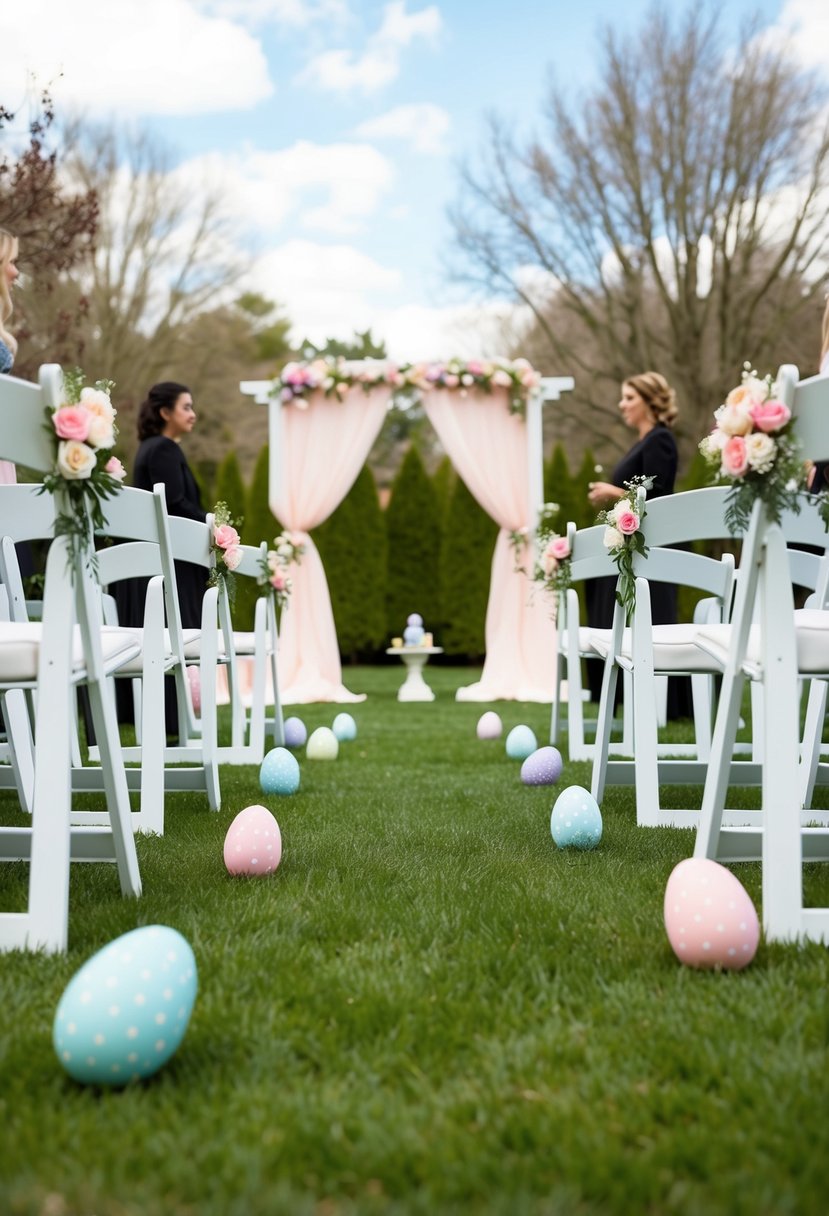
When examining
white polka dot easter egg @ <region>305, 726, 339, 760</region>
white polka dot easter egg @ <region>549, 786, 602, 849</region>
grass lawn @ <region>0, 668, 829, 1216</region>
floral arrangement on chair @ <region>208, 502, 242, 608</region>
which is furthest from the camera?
white polka dot easter egg @ <region>305, 726, 339, 760</region>

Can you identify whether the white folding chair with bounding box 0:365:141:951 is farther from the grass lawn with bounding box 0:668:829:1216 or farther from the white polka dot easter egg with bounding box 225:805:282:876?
the white polka dot easter egg with bounding box 225:805:282:876

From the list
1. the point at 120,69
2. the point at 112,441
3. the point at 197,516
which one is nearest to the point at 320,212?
the point at 120,69

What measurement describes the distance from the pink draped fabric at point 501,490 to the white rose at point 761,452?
24.3 feet

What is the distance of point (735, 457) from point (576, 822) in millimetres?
1269

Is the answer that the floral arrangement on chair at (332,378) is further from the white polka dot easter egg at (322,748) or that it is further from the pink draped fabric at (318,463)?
the white polka dot easter egg at (322,748)

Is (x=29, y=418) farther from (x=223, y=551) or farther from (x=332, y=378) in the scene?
(x=332, y=378)

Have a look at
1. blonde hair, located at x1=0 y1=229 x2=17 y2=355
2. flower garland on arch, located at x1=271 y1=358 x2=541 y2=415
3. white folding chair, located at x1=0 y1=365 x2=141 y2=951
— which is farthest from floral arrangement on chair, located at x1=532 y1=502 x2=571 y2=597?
flower garland on arch, located at x1=271 y1=358 x2=541 y2=415

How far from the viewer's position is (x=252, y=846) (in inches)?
104

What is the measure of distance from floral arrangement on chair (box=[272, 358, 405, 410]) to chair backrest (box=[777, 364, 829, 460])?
7672mm

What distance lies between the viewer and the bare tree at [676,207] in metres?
14.9

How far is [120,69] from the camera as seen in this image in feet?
54.1

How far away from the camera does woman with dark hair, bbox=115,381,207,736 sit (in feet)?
18.1

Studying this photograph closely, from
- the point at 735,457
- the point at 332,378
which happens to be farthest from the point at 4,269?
the point at 332,378

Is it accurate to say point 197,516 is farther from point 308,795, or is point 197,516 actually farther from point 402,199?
point 402,199
